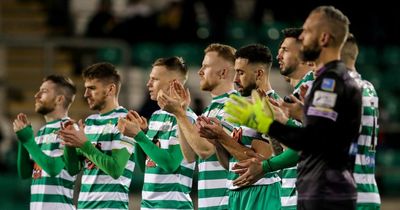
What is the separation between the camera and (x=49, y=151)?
31.3ft

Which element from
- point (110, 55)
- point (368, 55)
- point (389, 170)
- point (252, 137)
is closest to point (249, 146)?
point (252, 137)

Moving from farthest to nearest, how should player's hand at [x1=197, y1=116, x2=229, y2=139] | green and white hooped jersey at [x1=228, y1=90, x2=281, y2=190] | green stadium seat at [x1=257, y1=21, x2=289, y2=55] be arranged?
1. green stadium seat at [x1=257, y1=21, x2=289, y2=55]
2. green and white hooped jersey at [x1=228, y1=90, x2=281, y2=190]
3. player's hand at [x1=197, y1=116, x2=229, y2=139]

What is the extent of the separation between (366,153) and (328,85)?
3.44 feet

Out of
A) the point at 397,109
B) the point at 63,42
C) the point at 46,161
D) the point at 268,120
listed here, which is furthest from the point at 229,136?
the point at 397,109

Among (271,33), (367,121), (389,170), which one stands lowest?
(389,170)

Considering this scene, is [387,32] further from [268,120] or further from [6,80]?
[268,120]

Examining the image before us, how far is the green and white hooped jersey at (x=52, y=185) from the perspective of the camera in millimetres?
9367

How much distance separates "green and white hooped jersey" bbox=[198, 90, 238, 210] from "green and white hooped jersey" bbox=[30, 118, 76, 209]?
1319mm

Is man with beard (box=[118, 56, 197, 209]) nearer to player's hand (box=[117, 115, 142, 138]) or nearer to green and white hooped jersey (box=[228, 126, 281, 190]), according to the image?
player's hand (box=[117, 115, 142, 138])

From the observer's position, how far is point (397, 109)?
18.0 meters

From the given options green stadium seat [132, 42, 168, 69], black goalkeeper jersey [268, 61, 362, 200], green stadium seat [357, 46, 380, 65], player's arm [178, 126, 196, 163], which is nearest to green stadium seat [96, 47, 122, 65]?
green stadium seat [132, 42, 168, 69]

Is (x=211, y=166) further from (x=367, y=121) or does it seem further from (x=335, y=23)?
(x=335, y=23)

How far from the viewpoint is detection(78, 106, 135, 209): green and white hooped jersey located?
904cm

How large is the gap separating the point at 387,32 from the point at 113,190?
1138 centimetres
